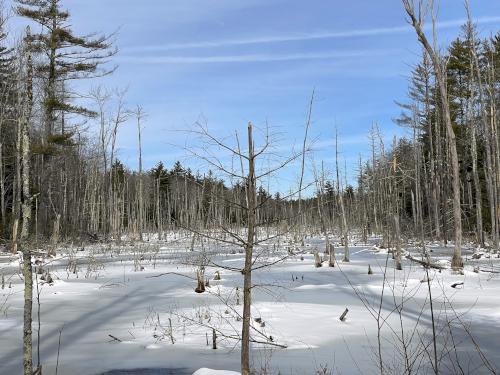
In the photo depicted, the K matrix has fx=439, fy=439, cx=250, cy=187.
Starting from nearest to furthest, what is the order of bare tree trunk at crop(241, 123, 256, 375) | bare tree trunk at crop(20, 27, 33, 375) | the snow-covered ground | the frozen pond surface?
bare tree trunk at crop(241, 123, 256, 375) < bare tree trunk at crop(20, 27, 33, 375) < the frozen pond surface < the snow-covered ground

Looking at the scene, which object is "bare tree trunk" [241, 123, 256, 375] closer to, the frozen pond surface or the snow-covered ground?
the snow-covered ground

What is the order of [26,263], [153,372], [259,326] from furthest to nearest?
[259,326] < [153,372] < [26,263]

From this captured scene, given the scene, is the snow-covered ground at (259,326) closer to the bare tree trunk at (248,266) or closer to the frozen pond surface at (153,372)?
the frozen pond surface at (153,372)

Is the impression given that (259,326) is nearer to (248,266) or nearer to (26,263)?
(248,266)

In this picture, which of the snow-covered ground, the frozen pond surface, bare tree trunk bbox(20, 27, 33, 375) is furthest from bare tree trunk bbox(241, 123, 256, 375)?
bare tree trunk bbox(20, 27, 33, 375)

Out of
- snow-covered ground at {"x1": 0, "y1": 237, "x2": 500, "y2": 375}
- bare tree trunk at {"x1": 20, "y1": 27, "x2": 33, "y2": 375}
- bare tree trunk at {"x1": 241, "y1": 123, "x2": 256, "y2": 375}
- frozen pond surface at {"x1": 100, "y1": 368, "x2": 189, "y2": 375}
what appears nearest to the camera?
bare tree trunk at {"x1": 241, "y1": 123, "x2": 256, "y2": 375}

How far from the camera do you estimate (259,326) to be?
18.7ft

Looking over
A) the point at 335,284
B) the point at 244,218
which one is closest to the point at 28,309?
the point at 244,218

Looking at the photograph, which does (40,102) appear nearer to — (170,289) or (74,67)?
(74,67)

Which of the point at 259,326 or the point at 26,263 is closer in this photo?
the point at 26,263

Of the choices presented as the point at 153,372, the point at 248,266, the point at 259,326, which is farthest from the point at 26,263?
the point at 259,326

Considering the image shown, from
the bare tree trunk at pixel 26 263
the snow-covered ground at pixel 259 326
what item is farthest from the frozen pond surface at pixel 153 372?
the bare tree trunk at pixel 26 263

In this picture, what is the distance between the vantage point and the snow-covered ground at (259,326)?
4.46 metres

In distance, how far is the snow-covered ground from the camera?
4465mm
